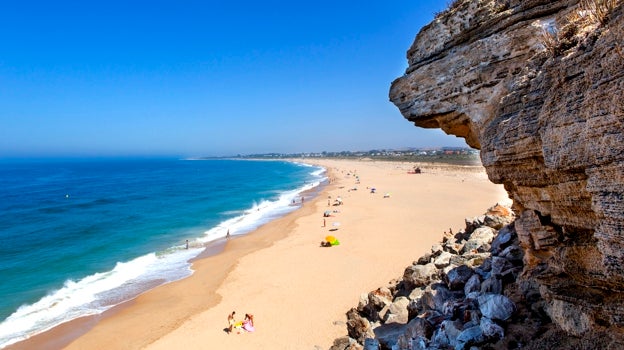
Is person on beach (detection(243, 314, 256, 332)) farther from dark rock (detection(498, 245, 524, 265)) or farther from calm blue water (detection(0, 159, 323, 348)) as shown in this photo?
dark rock (detection(498, 245, 524, 265))

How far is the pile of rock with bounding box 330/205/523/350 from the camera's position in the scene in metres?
6.59

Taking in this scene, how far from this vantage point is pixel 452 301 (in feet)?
26.4

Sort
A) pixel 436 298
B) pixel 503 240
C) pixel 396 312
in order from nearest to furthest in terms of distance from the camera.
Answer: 1. pixel 436 298
2. pixel 503 240
3. pixel 396 312

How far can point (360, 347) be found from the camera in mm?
9086

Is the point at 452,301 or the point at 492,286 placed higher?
the point at 492,286

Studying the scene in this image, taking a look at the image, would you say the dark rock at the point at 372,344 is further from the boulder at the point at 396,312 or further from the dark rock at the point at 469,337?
the dark rock at the point at 469,337

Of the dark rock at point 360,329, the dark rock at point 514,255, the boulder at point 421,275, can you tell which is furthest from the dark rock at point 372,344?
the dark rock at point 514,255

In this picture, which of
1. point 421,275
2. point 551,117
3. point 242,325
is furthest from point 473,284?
point 242,325

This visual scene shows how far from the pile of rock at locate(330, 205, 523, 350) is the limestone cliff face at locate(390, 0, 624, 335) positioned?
2.89ft

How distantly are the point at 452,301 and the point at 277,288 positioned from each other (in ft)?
35.9

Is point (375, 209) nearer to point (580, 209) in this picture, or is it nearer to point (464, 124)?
point (464, 124)

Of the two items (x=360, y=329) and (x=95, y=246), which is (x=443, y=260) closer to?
(x=360, y=329)

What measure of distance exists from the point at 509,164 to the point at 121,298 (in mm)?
18554

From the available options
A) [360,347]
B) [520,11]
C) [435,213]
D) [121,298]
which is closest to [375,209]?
[435,213]
